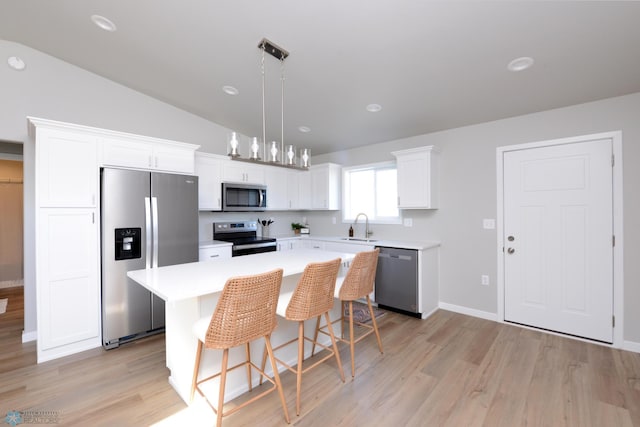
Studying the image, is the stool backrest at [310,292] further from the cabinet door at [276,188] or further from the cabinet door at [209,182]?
the cabinet door at [276,188]

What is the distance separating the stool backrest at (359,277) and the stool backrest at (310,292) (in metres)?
0.32

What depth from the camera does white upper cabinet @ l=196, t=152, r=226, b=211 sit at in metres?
3.81

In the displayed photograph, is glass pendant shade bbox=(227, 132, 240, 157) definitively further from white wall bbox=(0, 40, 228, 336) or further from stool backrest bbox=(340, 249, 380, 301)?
white wall bbox=(0, 40, 228, 336)

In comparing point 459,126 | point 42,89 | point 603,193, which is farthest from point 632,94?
point 42,89

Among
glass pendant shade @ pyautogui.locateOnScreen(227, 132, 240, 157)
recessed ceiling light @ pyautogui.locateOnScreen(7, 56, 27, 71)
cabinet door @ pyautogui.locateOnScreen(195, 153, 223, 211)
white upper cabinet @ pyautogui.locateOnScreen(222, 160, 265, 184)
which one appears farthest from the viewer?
white upper cabinet @ pyautogui.locateOnScreen(222, 160, 265, 184)

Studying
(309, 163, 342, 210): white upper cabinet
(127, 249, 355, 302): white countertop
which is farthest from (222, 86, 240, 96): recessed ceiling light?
(127, 249, 355, 302): white countertop

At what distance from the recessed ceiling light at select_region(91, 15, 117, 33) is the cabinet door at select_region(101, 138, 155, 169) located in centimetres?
Answer: 98

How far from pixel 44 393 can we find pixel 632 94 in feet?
18.2

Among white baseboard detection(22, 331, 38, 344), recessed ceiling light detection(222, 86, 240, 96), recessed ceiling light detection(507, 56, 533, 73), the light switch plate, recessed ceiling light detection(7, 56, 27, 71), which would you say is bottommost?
white baseboard detection(22, 331, 38, 344)

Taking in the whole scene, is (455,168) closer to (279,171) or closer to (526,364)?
(526,364)

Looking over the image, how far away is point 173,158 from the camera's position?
10.6ft

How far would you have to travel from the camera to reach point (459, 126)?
3.57 meters

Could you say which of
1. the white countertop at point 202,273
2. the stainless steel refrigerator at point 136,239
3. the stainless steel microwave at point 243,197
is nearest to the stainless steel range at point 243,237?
the stainless steel microwave at point 243,197

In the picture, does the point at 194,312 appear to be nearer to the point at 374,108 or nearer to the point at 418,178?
the point at 374,108
